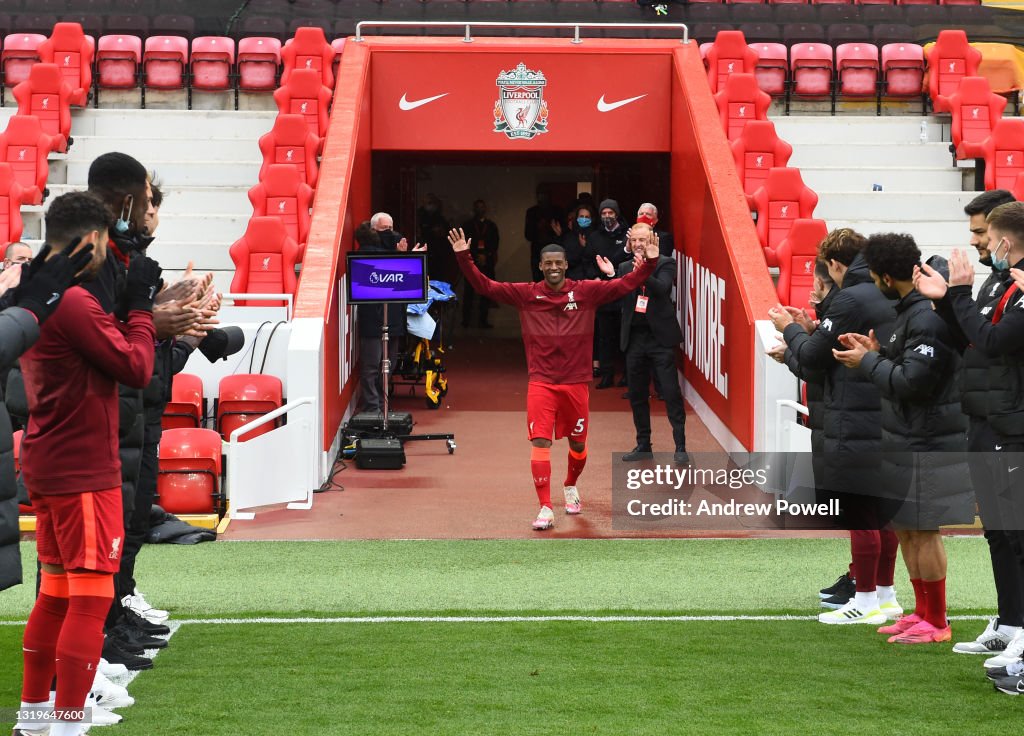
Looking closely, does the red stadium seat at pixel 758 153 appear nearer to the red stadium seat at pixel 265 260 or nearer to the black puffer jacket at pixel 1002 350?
the red stadium seat at pixel 265 260

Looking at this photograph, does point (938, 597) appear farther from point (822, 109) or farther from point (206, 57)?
point (206, 57)

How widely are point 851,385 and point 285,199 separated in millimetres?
8242

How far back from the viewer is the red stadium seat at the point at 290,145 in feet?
48.1

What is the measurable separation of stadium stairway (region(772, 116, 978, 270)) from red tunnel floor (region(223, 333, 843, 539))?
9.96 ft

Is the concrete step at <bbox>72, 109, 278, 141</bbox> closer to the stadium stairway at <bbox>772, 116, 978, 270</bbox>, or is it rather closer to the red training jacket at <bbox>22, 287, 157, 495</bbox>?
the stadium stairway at <bbox>772, 116, 978, 270</bbox>

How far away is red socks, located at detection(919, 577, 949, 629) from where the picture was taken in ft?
21.1

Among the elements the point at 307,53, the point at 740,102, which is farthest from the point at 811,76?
the point at 307,53

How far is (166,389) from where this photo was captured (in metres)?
6.05

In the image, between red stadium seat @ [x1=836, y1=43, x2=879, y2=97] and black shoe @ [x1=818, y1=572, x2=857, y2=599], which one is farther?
red stadium seat @ [x1=836, y1=43, x2=879, y2=97]

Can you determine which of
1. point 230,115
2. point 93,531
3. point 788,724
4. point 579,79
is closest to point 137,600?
point 93,531

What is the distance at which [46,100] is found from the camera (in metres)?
15.9

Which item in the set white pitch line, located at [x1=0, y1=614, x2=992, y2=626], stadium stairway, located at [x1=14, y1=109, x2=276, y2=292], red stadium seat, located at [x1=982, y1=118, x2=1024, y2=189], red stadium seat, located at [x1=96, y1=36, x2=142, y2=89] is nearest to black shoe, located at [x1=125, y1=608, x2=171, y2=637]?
white pitch line, located at [x1=0, y1=614, x2=992, y2=626]

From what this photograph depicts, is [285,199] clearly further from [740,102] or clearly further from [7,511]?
[7,511]

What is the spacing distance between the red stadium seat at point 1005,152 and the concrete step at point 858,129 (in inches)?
51.2
